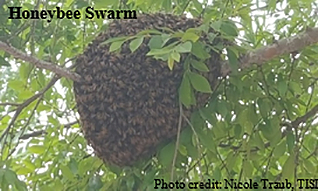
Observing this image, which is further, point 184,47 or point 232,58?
point 232,58

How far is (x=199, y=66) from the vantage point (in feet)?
3.78

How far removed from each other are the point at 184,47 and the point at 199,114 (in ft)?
0.71

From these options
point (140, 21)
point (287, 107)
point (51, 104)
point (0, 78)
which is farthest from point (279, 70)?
point (0, 78)

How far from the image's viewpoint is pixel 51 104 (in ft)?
5.51

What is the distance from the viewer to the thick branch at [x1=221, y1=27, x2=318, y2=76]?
3.80ft

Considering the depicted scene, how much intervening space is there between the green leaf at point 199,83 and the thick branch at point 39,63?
0.24m

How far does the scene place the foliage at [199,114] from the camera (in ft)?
3.91

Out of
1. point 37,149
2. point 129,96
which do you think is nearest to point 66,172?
point 37,149

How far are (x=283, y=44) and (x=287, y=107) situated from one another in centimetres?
22

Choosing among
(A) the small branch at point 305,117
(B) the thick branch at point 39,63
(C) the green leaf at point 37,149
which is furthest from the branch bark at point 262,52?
(C) the green leaf at point 37,149

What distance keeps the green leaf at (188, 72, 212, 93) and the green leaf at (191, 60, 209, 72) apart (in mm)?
13

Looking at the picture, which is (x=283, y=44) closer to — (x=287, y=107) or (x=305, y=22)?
(x=287, y=107)

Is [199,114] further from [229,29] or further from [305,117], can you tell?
[305,117]

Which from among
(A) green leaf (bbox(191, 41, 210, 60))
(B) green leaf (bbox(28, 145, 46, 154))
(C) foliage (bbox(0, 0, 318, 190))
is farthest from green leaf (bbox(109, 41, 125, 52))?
(B) green leaf (bbox(28, 145, 46, 154))
